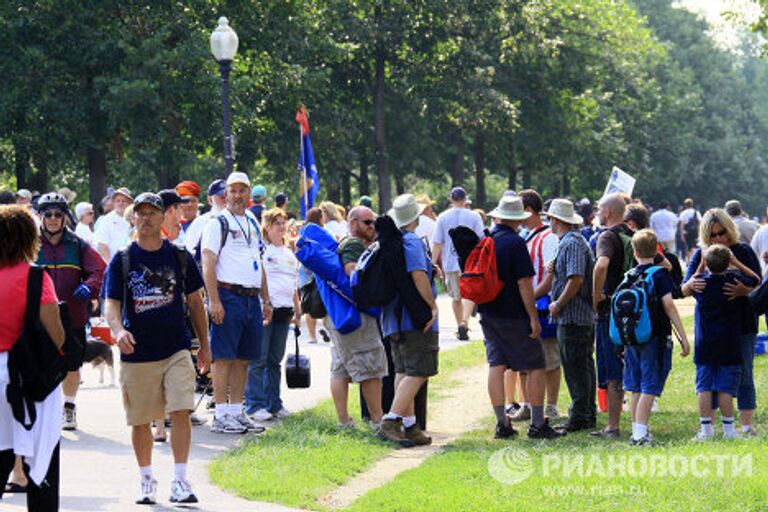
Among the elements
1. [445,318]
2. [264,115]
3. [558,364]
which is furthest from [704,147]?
[558,364]

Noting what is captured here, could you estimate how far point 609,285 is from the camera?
12.2 meters

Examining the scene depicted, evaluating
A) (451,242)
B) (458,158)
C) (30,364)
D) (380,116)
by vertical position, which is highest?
(380,116)

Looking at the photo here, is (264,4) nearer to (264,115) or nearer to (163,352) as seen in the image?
(264,115)

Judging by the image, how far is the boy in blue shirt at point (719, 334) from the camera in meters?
11.4

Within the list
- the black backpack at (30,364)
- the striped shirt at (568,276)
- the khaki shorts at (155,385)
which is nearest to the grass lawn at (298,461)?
the khaki shorts at (155,385)

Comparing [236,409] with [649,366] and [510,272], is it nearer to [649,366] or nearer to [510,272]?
[510,272]

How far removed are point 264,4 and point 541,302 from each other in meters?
26.7

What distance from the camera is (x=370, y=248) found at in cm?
1190

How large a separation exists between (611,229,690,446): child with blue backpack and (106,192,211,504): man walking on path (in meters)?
3.73

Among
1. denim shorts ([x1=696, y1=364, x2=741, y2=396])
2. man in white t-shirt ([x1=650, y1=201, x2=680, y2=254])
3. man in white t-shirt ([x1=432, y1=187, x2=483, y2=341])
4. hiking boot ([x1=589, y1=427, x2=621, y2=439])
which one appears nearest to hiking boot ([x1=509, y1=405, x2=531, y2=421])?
hiking boot ([x1=589, y1=427, x2=621, y2=439])

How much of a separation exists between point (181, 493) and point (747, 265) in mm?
5018

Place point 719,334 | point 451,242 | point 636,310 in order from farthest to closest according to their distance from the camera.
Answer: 1. point 451,242
2. point 719,334
3. point 636,310

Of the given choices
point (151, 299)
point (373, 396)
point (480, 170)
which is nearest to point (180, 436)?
point (151, 299)

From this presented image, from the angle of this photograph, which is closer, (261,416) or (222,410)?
(222,410)
